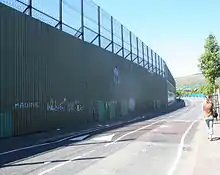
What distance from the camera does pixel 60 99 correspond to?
69.1ft

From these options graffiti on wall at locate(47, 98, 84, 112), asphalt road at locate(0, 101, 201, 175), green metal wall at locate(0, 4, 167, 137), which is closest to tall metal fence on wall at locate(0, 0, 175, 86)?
green metal wall at locate(0, 4, 167, 137)

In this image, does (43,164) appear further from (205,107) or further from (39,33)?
(39,33)

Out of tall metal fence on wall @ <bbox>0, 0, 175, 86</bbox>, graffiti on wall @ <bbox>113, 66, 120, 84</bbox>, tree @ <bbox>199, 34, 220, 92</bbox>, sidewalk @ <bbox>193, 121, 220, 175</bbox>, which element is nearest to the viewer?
sidewalk @ <bbox>193, 121, 220, 175</bbox>

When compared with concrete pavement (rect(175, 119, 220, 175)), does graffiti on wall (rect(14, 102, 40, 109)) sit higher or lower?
higher

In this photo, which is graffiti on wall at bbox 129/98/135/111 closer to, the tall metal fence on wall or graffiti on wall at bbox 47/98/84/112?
the tall metal fence on wall

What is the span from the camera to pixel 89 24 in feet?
91.4

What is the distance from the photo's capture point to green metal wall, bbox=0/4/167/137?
16047mm

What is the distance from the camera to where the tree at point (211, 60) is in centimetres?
2894

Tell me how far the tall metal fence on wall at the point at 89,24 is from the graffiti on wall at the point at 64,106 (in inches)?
183

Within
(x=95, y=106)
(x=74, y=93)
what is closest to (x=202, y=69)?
(x=95, y=106)

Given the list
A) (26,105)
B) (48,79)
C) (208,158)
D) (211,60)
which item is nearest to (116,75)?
(211,60)

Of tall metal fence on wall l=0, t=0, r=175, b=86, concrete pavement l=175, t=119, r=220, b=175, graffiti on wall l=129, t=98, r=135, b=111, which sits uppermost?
tall metal fence on wall l=0, t=0, r=175, b=86

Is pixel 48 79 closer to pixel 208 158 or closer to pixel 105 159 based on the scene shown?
pixel 105 159

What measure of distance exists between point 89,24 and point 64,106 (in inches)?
348
